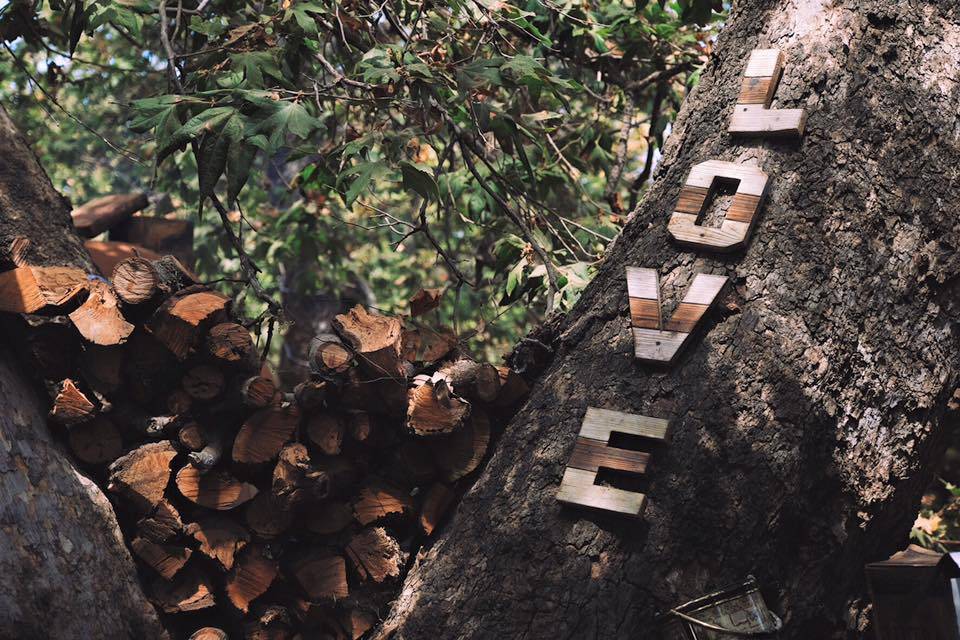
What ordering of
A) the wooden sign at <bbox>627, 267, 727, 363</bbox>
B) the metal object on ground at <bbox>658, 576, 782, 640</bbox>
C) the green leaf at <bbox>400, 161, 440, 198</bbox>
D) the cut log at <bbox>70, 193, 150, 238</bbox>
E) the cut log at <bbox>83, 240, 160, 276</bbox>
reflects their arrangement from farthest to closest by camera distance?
the cut log at <bbox>70, 193, 150, 238</bbox>
the cut log at <bbox>83, 240, 160, 276</bbox>
the green leaf at <bbox>400, 161, 440, 198</bbox>
the wooden sign at <bbox>627, 267, 727, 363</bbox>
the metal object on ground at <bbox>658, 576, 782, 640</bbox>

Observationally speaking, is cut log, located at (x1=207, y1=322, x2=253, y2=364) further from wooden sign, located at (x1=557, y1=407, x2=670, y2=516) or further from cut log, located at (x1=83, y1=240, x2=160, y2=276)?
cut log, located at (x1=83, y1=240, x2=160, y2=276)

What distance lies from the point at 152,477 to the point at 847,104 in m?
1.90

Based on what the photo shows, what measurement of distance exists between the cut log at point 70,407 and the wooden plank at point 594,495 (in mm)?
1100

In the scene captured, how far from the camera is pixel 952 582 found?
2.13 metres

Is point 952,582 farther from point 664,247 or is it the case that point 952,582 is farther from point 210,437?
point 210,437

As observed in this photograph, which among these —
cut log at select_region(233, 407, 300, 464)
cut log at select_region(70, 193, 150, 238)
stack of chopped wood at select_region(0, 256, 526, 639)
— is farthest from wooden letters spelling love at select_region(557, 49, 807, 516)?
cut log at select_region(70, 193, 150, 238)

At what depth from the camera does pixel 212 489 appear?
89.0 inches

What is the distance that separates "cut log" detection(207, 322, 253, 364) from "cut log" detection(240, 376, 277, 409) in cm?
6

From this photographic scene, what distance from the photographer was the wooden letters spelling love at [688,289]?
206 centimetres

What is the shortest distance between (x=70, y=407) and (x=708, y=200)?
157cm

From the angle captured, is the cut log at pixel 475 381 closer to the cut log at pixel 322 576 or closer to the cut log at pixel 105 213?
the cut log at pixel 322 576

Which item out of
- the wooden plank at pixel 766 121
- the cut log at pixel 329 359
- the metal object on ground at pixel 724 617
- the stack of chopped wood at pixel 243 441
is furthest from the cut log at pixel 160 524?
the wooden plank at pixel 766 121

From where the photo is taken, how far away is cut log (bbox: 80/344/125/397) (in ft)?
7.37

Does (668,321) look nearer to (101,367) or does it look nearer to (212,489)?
(212,489)
